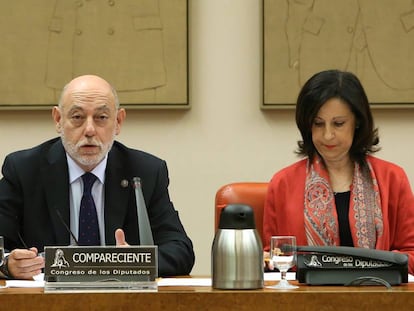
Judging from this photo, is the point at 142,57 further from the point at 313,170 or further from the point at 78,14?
the point at 313,170

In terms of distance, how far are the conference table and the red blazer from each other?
1.30 m

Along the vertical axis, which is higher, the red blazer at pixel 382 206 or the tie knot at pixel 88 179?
the tie knot at pixel 88 179

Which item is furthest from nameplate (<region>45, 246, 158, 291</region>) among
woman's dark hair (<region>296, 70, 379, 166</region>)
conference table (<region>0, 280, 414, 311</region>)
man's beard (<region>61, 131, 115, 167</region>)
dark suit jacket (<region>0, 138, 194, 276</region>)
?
woman's dark hair (<region>296, 70, 379, 166</region>)

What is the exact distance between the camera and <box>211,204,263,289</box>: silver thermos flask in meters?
2.35

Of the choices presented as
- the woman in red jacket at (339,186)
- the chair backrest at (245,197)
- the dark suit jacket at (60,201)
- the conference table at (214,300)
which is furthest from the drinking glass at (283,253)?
the chair backrest at (245,197)

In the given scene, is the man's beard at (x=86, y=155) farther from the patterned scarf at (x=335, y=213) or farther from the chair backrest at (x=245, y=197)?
the patterned scarf at (x=335, y=213)

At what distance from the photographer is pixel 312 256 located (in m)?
2.59

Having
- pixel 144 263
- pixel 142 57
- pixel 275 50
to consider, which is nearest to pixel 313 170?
pixel 275 50

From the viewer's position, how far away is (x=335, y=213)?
3631 millimetres

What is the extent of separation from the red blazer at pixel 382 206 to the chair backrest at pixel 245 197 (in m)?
0.06

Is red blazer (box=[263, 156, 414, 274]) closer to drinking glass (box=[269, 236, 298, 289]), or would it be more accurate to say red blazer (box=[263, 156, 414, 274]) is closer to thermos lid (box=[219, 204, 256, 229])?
drinking glass (box=[269, 236, 298, 289])

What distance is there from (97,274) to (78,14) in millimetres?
2346

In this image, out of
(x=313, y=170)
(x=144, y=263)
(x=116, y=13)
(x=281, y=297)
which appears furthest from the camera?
(x=116, y=13)

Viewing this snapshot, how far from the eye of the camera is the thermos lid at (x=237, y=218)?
96.2 inches
